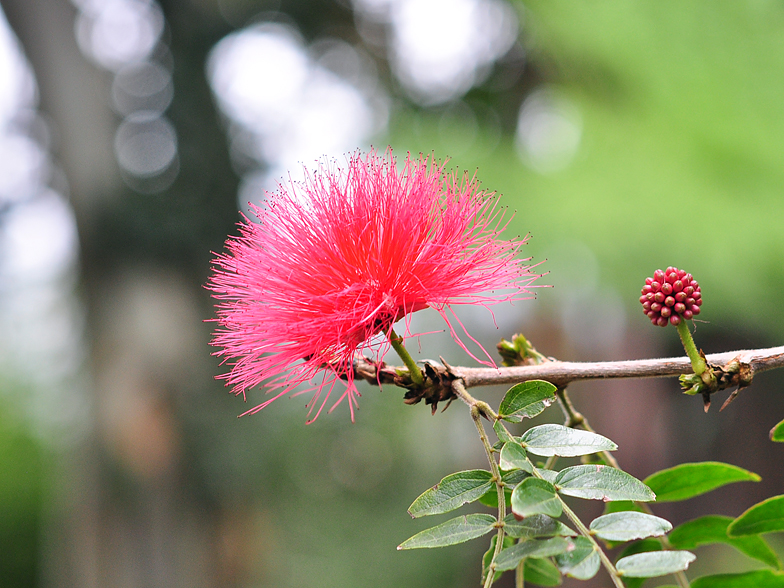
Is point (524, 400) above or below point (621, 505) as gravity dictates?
above

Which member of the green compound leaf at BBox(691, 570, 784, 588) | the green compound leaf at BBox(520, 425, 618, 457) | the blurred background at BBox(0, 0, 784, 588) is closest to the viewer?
the green compound leaf at BBox(520, 425, 618, 457)

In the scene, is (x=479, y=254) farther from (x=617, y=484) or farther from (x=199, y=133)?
(x=199, y=133)

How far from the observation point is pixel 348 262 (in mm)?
1271

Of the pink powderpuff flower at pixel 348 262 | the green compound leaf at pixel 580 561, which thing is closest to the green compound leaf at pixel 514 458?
the green compound leaf at pixel 580 561

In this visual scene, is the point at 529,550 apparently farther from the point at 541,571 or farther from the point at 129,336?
the point at 129,336

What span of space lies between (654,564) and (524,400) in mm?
318

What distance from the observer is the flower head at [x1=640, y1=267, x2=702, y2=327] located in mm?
1103

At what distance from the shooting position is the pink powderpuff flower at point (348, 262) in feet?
4.07

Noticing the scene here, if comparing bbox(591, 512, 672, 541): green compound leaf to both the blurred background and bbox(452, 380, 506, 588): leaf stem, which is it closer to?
bbox(452, 380, 506, 588): leaf stem

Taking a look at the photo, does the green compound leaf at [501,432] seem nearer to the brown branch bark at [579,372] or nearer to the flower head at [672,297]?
the brown branch bark at [579,372]

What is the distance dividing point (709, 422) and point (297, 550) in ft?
21.7

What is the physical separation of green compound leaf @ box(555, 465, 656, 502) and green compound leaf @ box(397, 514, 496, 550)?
0.46 ft

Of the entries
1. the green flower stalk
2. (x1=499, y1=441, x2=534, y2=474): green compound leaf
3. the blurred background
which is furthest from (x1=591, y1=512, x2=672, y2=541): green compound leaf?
the blurred background

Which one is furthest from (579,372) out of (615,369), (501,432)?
(501,432)
